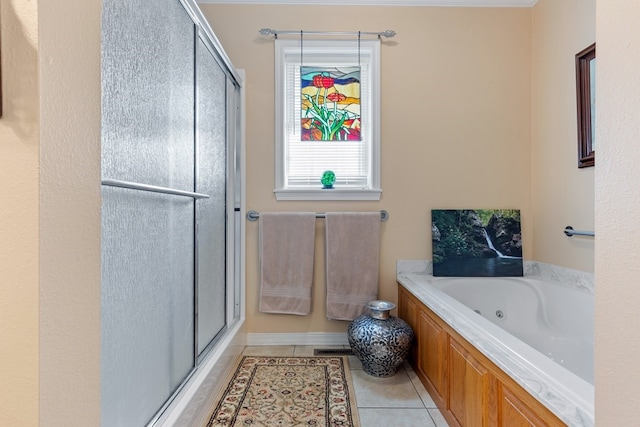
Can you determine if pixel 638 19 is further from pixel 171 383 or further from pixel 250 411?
pixel 250 411

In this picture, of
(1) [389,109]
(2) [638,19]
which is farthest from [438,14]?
(2) [638,19]

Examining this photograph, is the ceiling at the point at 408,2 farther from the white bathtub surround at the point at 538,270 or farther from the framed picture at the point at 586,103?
the white bathtub surround at the point at 538,270

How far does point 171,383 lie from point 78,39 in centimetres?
122

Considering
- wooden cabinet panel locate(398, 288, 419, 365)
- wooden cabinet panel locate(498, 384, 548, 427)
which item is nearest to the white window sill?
wooden cabinet panel locate(398, 288, 419, 365)

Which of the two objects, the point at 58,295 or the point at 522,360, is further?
the point at 522,360

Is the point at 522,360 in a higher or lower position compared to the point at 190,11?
lower

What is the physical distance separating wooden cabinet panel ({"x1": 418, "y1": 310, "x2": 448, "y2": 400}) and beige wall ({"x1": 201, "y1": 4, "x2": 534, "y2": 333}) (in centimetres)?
55

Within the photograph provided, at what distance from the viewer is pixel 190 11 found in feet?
4.87

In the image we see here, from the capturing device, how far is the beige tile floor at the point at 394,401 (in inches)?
61.2

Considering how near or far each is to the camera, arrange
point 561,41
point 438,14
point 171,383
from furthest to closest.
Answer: point 438,14 < point 561,41 < point 171,383

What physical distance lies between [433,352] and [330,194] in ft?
3.85

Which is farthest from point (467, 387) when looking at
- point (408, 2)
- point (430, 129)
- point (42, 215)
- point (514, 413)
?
point (408, 2)

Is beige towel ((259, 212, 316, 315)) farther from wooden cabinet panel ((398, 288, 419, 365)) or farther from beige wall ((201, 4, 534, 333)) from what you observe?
wooden cabinet panel ((398, 288, 419, 365))

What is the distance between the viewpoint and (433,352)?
1741 millimetres
